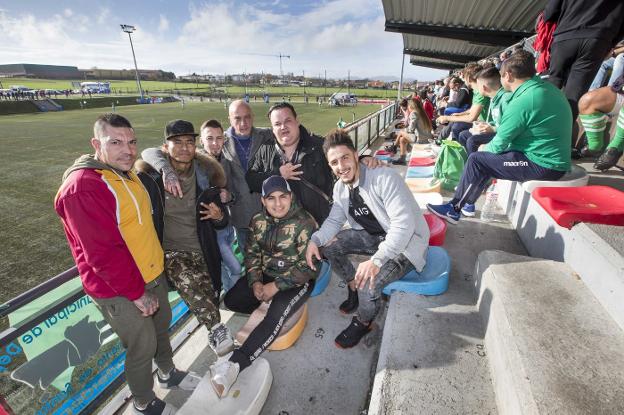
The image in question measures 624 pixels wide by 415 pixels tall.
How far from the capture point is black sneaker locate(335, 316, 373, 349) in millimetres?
A: 2691

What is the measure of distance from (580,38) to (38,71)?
174924 millimetres

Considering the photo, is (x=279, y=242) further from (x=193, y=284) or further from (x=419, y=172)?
(x=419, y=172)

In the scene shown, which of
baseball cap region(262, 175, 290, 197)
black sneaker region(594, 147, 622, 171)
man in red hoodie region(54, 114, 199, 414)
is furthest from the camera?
black sneaker region(594, 147, 622, 171)

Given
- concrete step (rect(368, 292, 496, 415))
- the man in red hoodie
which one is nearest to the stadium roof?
concrete step (rect(368, 292, 496, 415))

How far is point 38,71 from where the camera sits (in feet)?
405

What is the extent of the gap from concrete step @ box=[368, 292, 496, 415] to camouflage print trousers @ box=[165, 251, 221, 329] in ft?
5.26

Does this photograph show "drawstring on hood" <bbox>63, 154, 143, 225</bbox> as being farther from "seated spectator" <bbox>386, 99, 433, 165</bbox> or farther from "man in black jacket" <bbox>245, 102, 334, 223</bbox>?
"seated spectator" <bbox>386, 99, 433, 165</bbox>

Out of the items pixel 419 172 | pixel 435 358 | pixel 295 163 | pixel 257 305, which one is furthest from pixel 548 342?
pixel 419 172

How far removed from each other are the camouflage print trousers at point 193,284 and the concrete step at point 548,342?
229cm

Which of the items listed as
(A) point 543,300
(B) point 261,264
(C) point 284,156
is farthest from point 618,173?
(B) point 261,264

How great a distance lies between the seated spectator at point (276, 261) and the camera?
2762 mm

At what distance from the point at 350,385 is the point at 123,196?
227 cm

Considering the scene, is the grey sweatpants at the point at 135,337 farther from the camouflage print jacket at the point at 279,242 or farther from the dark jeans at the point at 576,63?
the dark jeans at the point at 576,63

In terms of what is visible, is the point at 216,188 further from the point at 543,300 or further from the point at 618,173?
the point at 618,173
